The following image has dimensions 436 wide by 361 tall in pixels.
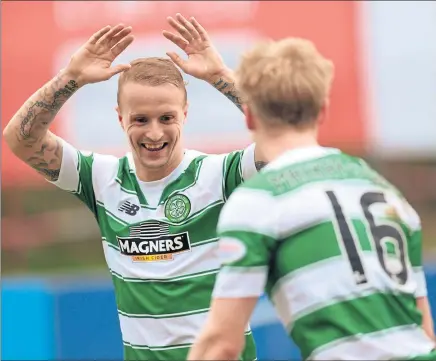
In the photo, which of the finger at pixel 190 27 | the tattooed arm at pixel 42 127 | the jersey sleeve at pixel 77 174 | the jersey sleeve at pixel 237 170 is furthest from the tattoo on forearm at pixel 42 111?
the jersey sleeve at pixel 237 170

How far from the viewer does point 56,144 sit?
13.1 ft

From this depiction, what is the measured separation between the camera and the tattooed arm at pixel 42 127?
3.88 metres

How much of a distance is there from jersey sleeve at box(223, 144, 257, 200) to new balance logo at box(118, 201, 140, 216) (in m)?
0.34

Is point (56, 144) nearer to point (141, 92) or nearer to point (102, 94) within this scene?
point (141, 92)

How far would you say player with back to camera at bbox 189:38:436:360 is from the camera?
2.61 m

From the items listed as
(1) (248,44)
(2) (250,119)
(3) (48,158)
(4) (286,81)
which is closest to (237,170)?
(3) (48,158)

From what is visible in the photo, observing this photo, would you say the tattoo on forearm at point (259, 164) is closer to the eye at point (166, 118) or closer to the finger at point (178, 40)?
the eye at point (166, 118)

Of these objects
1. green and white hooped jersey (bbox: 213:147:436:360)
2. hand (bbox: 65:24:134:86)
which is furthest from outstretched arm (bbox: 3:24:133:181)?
green and white hooped jersey (bbox: 213:147:436:360)

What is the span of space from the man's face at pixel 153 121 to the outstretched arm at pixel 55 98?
0.12 metres

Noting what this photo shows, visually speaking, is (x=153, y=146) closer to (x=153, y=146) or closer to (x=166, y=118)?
(x=153, y=146)

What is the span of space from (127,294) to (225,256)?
1.20m

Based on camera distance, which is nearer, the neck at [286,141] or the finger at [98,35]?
the neck at [286,141]

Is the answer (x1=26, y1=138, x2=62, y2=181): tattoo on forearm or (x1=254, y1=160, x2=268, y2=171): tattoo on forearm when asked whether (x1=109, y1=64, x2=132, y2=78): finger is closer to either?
(x1=26, y1=138, x2=62, y2=181): tattoo on forearm

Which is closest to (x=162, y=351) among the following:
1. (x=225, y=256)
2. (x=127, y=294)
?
(x=127, y=294)
